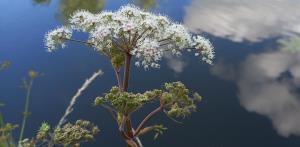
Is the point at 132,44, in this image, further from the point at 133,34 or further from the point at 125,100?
the point at 125,100

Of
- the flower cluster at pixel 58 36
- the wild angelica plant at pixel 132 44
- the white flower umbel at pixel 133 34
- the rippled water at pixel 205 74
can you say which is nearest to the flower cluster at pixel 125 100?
the wild angelica plant at pixel 132 44

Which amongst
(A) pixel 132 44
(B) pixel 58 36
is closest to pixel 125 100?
(A) pixel 132 44

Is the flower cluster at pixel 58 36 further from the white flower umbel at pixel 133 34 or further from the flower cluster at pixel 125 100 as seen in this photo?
the flower cluster at pixel 125 100

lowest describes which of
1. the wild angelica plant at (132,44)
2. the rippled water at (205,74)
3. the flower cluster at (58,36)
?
the wild angelica plant at (132,44)

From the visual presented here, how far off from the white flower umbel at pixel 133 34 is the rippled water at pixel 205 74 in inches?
95.8

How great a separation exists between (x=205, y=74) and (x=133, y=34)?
14.1ft

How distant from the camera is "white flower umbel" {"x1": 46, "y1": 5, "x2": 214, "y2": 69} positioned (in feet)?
12.1

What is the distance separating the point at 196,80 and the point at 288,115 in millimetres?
1613

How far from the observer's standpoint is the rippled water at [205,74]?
6484 mm

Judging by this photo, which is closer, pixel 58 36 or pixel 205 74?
pixel 58 36

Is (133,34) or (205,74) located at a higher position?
(205,74)

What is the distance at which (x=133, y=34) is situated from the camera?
379cm

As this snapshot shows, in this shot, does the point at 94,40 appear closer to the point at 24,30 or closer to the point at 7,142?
the point at 7,142

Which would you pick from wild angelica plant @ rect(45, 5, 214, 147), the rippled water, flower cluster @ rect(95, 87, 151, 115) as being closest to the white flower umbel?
wild angelica plant @ rect(45, 5, 214, 147)
